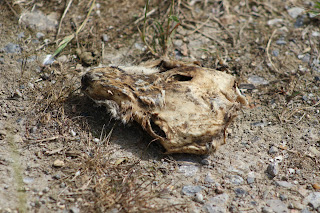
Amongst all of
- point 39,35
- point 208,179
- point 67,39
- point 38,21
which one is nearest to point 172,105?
point 208,179

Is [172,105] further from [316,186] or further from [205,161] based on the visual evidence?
[316,186]

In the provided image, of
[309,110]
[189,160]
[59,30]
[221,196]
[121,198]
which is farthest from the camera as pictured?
[59,30]

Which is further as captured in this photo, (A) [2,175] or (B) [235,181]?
(B) [235,181]

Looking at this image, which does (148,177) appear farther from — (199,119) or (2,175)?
(2,175)

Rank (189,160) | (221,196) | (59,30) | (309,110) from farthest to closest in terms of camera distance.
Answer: (59,30), (309,110), (189,160), (221,196)

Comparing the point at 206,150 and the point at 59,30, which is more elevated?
the point at 59,30

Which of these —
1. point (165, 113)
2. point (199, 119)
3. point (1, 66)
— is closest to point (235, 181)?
point (199, 119)
